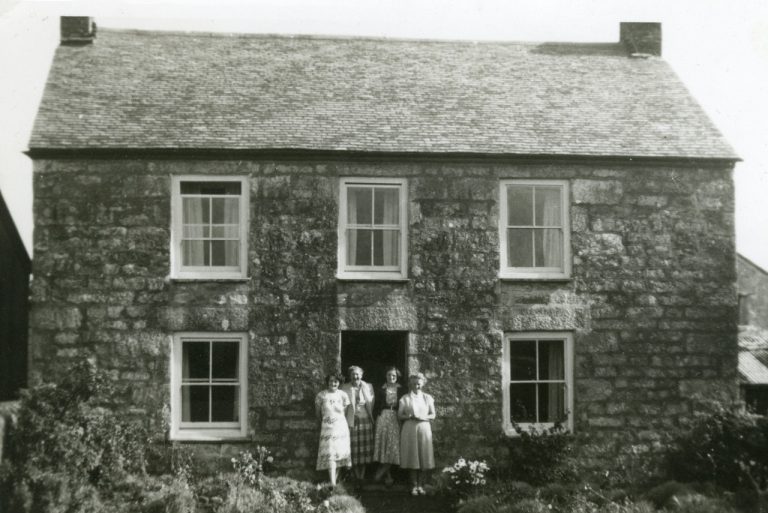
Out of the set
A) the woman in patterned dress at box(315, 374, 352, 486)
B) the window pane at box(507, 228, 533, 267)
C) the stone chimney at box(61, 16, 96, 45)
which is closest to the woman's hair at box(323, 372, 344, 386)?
the woman in patterned dress at box(315, 374, 352, 486)

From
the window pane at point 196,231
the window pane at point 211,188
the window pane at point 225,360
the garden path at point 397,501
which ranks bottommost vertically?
the garden path at point 397,501

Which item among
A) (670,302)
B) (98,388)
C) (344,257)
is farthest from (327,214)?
(670,302)

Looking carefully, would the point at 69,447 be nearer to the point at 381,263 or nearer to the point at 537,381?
the point at 381,263

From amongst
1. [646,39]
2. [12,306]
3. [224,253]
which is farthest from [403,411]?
[646,39]

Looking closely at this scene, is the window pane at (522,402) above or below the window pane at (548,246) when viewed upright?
below

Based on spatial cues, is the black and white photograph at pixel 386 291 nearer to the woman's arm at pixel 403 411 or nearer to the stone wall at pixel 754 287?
the woman's arm at pixel 403 411

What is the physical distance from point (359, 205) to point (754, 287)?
75.4ft

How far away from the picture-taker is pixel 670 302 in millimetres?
13188

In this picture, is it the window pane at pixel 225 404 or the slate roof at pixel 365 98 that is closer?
the window pane at pixel 225 404

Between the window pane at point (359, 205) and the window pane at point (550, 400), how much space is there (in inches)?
155

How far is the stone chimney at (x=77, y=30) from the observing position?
49.8 feet

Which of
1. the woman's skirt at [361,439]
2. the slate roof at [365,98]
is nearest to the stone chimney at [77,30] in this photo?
the slate roof at [365,98]

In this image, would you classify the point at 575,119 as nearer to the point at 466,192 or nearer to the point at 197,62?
the point at 466,192

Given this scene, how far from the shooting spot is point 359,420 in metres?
12.4
